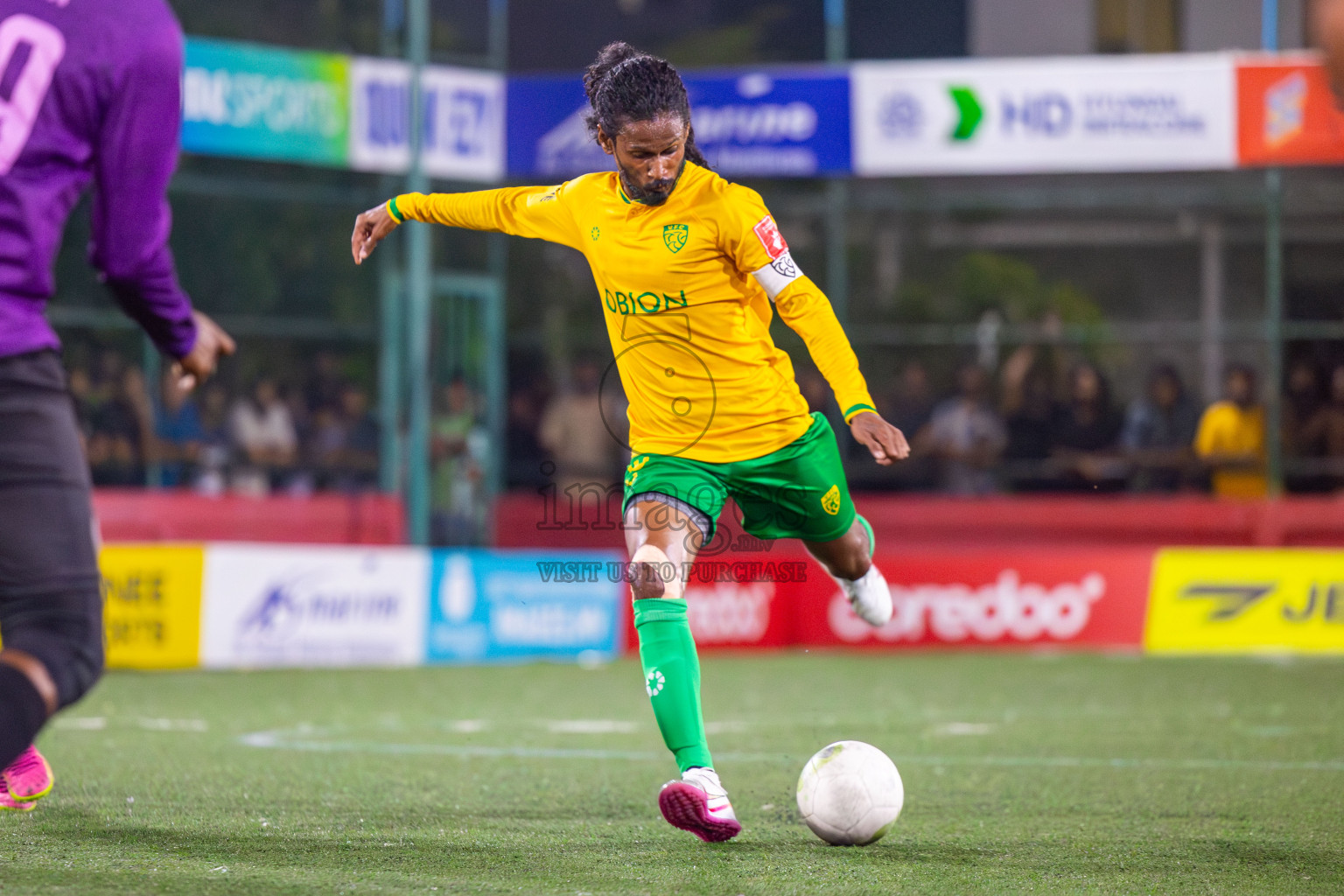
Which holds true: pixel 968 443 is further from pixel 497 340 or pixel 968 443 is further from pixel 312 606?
pixel 312 606

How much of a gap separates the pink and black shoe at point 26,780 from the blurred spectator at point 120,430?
9605 mm

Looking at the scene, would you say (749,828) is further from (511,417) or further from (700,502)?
(511,417)

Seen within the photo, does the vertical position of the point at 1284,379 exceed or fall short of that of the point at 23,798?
it exceeds it

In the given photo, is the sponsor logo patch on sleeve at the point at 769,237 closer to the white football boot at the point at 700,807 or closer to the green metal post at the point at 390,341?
the white football boot at the point at 700,807

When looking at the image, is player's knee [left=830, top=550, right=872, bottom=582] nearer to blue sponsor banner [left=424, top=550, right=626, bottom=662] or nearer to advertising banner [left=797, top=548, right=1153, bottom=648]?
blue sponsor banner [left=424, top=550, right=626, bottom=662]

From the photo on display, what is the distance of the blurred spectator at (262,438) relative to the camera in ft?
52.4

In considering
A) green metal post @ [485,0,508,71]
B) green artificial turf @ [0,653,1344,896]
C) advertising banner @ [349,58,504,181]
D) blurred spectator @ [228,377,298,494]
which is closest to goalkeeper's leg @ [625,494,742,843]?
green artificial turf @ [0,653,1344,896]

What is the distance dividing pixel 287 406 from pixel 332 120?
2636 mm

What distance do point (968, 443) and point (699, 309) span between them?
37.3ft

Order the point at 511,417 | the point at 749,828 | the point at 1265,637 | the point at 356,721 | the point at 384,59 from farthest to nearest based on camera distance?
the point at 511,417
the point at 384,59
the point at 1265,637
the point at 356,721
the point at 749,828

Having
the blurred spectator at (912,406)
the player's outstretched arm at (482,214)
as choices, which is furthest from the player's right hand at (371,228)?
the blurred spectator at (912,406)

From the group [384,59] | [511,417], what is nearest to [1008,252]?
[511,417]

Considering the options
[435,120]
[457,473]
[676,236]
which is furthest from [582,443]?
[676,236]

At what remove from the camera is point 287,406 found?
54.2 feet
